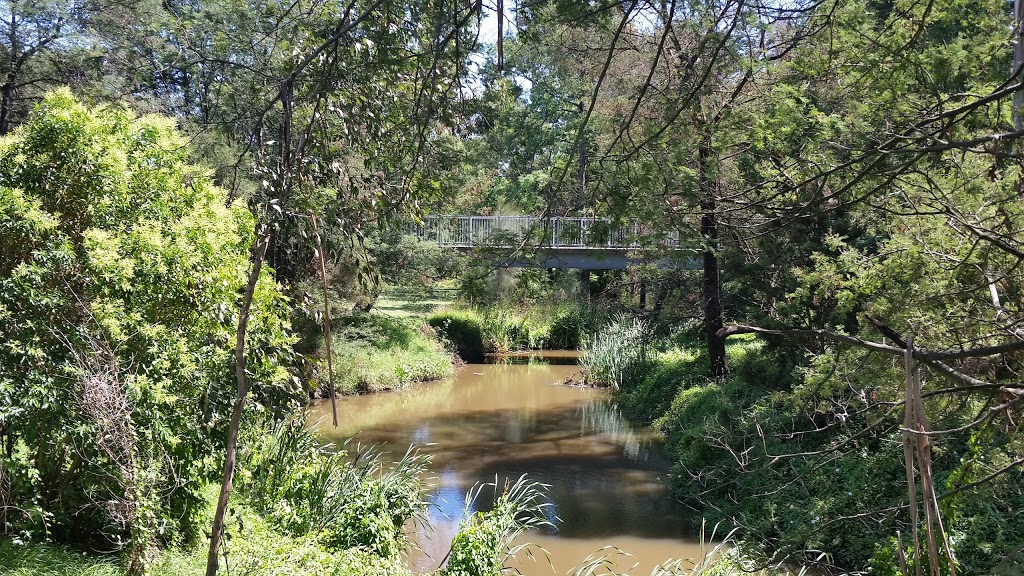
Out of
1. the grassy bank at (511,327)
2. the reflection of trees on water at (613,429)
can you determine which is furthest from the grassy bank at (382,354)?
the reflection of trees on water at (613,429)

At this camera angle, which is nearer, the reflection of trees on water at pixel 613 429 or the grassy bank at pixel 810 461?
the grassy bank at pixel 810 461

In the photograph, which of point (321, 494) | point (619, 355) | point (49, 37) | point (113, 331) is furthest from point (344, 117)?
point (49, 37)

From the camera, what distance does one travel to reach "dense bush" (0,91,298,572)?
184 inches

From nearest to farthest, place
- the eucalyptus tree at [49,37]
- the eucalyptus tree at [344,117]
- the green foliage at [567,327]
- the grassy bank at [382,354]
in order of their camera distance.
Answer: the eucalyptus tree at [344,117], the eucalyptus tree at [49,37], the grassy bank at [382,354], the green foliage at [567,327]

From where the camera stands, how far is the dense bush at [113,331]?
4.68m

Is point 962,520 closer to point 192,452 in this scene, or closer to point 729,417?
point 729,417

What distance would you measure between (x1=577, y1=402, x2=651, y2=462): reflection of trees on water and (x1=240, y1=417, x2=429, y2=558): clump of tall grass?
18.8 feet

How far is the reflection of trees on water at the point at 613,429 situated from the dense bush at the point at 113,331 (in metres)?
7.56

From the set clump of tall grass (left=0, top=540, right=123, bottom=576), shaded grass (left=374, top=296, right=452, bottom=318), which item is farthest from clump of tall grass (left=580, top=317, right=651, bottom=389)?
clump of tall grass (left=0, top=540, right=123, bottom=576)

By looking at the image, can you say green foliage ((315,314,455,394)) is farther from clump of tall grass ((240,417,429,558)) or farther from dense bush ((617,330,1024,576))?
clump of tall grass ((240,417,429,558))

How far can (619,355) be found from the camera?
16266mm

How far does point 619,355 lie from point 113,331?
12406 millimetres

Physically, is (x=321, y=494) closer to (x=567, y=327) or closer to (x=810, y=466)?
(x=810, y=466)

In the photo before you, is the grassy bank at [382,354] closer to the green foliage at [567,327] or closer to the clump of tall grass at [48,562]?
the green foliage at [567,327]
